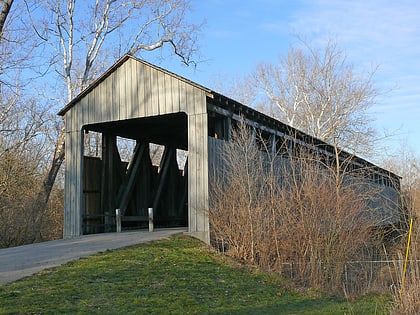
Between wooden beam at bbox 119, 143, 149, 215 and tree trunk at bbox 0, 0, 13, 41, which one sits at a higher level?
tree trunk at bbox 0, 0, 13, 41

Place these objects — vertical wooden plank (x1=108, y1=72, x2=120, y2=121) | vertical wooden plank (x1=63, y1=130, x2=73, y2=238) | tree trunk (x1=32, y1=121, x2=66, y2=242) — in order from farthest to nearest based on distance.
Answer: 1. tree trunk (x1=32, y1=121, x2=66, y2=242)
2. vertical wooden plank (x1=63, y1=130, x2=73, y2=238)
3. vertical wooden plank (x1=108, y1=72, x2=120, y2=121)

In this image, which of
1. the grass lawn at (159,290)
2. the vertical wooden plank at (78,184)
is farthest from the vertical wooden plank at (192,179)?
the vertical wooden plank at (78,184)

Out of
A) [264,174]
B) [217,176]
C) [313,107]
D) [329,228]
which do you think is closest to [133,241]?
[217,176]

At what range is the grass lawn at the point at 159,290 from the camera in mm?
8305

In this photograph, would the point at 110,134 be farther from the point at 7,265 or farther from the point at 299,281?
the point at 299,281

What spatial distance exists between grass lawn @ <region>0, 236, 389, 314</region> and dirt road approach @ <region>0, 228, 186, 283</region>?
1.71 feet

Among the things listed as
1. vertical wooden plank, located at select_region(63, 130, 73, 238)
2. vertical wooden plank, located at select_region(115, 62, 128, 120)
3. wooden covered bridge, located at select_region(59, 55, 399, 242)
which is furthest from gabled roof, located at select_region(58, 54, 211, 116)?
vertical wooden plank, located at select_region(63, 130, 73, 238)

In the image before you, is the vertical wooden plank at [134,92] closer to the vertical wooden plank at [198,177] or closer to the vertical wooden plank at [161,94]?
the vertical wooden plank at [161,94]

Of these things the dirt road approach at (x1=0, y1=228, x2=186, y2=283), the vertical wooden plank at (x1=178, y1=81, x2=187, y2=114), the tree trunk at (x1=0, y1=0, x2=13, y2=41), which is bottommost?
the dirt road approach at (x1=0, y1=228, x2=186, y2=283)

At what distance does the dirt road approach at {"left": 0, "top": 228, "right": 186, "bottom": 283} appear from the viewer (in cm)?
1063

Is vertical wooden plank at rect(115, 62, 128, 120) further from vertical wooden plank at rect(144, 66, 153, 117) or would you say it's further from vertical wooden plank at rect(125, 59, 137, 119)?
vertical wooden plank at rect(144, 66, 153, 117)

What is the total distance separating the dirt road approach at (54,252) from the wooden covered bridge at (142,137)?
5.52 feet

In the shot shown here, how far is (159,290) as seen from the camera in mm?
9492

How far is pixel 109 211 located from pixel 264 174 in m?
6.93
